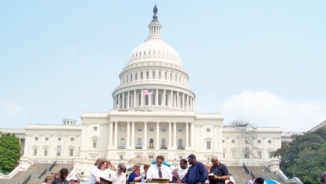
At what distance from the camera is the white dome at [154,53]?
11106cm

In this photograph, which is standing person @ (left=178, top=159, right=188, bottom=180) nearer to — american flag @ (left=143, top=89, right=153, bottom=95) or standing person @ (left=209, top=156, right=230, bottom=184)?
standing person @ (left=209, top=156, right=230, bottom=184)

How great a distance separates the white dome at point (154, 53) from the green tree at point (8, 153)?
35127mm

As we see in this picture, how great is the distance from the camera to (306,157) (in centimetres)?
5994

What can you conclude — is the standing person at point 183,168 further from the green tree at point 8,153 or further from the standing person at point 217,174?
the green tree at point 8,153

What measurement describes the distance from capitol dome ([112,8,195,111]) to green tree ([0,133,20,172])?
25.2 meters

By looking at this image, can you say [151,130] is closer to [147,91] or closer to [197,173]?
[147,91]

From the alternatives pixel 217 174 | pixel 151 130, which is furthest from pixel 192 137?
pixel 217 174

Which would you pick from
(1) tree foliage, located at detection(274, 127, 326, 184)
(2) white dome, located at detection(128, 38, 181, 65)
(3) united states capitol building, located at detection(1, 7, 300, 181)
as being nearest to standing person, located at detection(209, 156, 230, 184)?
(1) tree foliage, located at detection(274, 127, 326, 184)

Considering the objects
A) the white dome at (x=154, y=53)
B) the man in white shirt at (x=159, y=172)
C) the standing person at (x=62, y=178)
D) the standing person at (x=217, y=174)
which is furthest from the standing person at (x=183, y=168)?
the white dome at (x=154, y=53)

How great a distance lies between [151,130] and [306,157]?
36.9m

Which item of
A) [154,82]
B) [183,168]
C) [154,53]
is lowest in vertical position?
[183,168]

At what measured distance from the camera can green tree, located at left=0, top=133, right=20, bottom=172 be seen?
84.5 metres

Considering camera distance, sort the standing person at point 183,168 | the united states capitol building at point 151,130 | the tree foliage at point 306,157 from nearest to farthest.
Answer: the standing person at point 183,168
the tree foliage at point 306,157
the united states capitol building at point 151,130

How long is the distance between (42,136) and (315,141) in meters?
56.6
